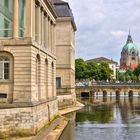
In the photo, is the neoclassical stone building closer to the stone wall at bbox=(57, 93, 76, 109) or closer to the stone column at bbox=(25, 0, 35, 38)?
the stone column at bbox=(25, 0, 35, 38)

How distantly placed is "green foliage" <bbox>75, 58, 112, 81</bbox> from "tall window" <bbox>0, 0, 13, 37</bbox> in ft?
376

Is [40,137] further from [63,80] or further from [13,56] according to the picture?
[63,80]

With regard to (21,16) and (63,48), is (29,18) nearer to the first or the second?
(21,16)

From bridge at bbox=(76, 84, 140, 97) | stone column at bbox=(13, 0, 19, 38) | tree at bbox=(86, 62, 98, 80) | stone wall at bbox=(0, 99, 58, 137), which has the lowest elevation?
stone wall at bbox=(0, 99, 58, 137)

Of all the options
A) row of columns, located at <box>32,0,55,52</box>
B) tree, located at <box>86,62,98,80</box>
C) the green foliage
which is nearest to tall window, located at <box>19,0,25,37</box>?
row of columns, located at <box>32,0,55,52</box>

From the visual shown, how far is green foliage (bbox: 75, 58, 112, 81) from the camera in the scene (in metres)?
153

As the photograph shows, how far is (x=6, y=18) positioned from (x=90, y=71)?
117852 millimetres

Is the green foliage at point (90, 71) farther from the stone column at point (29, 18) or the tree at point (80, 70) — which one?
the stone column at point (29, 18)

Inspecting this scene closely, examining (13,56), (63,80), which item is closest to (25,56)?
(13,56)

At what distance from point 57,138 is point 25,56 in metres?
7.33

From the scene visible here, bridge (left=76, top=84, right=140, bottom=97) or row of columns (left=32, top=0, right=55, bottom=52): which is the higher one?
row of columns (left=32, top=0, right=55, bottom=52)

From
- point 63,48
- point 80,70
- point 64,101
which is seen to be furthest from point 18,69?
point 80,70

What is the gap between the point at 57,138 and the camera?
3666cm

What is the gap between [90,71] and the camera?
155 m
